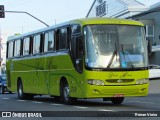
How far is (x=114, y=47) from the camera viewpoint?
61.6ft

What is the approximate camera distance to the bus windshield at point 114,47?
18562mm

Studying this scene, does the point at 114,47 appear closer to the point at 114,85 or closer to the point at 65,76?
the point at 114,85

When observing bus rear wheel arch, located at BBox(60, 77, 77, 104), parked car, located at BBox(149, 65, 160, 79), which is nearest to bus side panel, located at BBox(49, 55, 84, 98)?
bus rear wheel arch, located at BBox(60, 77, 77, 104)

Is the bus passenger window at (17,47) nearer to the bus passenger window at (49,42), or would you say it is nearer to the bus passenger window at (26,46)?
the bus passenger window at (26,46)

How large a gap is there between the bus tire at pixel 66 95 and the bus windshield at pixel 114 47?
2203mm

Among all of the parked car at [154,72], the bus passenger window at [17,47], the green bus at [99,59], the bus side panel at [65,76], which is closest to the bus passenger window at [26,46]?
the bus passenger window at [17,47]

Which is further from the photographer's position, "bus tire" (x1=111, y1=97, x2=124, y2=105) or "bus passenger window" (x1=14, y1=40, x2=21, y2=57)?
"bus passenger window" (x1=14, y1=40, x2=21, y2=57)

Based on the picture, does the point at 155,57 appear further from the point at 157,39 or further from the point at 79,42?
the point at 79,42

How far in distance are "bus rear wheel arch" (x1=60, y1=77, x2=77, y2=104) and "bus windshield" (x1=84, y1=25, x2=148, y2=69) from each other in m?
2.20

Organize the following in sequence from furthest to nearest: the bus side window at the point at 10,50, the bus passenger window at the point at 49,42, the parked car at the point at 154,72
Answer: the parked car at the point at 154,72
the bus side window at the point at 10,50
the bus passenger window at the point at 49,42

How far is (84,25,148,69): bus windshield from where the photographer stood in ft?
60.9

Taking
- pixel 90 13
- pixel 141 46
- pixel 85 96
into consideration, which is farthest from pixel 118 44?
pixel 90 13

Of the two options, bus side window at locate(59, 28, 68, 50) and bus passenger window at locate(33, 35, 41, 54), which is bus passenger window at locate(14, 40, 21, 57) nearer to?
bus passenger window at locate(33, 35, 41, 54)

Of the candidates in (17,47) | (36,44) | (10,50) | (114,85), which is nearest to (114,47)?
(114,85)
